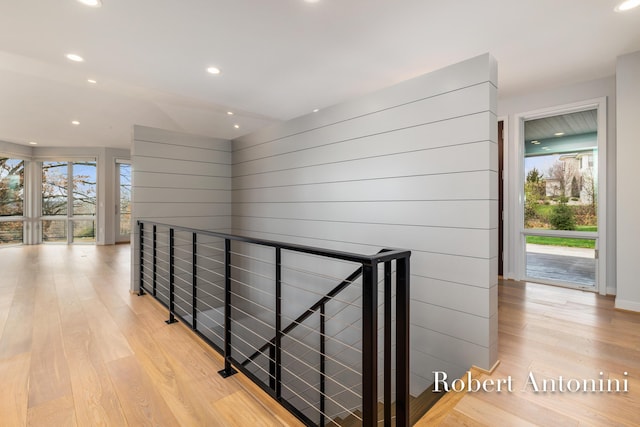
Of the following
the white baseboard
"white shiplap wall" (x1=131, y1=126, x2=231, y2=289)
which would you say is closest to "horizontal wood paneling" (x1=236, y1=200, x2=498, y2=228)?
"white shiplap wall" (x1=131, y1=126, x2=231, y2=289)

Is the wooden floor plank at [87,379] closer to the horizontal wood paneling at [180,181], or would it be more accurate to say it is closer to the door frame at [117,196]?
the horizontal wood paneling at [180,181]

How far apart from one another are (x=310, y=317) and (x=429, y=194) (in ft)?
7.47

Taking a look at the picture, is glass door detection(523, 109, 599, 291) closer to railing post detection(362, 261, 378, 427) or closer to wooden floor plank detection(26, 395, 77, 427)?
railing post detection(362, 261, 378, 427)

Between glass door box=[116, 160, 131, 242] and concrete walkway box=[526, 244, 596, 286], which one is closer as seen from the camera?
concrete walkway box=[526, 244, 596, 286]

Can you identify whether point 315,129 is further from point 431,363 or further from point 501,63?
point 431,363

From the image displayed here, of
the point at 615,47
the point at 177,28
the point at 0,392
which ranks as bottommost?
the point at 0,392

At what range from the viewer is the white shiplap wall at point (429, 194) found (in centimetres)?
228

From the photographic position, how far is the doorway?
384 centimetres

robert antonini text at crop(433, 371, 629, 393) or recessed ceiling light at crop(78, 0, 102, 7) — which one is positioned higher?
recessed ceiling light at crop(78, 0, 102, 7)

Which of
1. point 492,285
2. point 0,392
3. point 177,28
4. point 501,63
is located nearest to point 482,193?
point 492,285

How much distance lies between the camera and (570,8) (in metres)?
2.21

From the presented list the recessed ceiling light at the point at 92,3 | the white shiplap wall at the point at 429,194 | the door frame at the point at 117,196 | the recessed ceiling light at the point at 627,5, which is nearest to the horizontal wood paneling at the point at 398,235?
the white shiplap wall at the point at 429,194

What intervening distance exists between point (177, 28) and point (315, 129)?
6.27ft

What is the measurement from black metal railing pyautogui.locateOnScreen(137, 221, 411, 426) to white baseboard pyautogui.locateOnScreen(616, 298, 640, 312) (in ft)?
7.82
